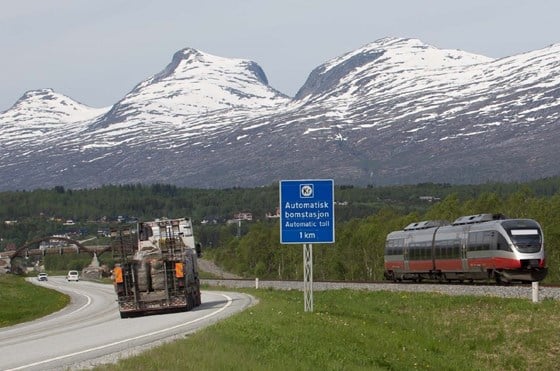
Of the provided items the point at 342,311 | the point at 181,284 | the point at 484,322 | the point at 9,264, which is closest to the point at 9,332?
the point at 181,284

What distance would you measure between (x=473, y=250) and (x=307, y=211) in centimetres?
3170

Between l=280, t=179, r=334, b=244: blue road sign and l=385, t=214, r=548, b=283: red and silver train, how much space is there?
2799 cm

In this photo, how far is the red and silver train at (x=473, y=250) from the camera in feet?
200

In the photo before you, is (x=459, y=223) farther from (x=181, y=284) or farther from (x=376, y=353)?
(x=376, y=353)

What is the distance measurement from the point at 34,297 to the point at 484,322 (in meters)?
40.9

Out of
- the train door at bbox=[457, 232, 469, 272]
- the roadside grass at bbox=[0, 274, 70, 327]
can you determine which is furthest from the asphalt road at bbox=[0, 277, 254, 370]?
the train door at bbox=[457, 232, 469, 272]

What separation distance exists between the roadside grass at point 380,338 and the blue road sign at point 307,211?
2.38m

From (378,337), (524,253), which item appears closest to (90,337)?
(378,337)

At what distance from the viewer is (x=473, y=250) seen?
64812 millimetres

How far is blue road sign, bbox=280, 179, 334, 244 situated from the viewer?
3475 centimetres

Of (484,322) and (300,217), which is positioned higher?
(300,217)

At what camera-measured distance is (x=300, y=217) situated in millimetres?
34781

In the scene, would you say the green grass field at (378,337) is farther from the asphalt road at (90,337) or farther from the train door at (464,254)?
the train door at (464,254)

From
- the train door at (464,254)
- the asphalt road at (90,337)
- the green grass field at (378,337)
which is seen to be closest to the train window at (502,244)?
the train door at (464,254)
